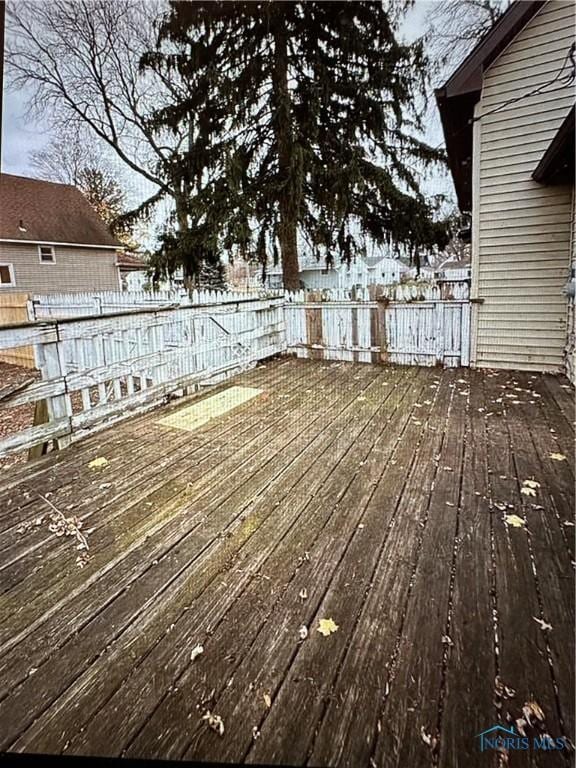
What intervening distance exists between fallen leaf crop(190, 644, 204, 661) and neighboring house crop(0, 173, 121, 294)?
14.4 meters

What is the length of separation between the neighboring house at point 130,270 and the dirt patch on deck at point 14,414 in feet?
25.8

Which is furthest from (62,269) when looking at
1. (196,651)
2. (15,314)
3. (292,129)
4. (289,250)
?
(196,651)

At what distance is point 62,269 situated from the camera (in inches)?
580

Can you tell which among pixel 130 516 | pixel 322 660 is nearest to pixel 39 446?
pixel 130 516

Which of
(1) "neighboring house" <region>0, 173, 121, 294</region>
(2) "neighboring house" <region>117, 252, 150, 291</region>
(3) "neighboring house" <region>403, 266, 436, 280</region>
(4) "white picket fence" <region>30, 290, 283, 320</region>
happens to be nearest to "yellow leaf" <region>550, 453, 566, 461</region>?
(3) "neighboring house" <region>403, 266, 436, 280</region>

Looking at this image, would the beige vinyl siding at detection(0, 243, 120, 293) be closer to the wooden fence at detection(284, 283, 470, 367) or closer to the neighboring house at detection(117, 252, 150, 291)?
the neighboring house at detection(117, 252, 150, 291)

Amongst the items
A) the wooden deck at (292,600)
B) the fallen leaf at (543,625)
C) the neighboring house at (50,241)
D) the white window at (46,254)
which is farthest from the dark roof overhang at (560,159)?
the white window at (46,254)

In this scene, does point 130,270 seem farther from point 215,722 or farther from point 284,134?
point 215,722

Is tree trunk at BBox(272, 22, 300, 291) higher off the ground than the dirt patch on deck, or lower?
higher

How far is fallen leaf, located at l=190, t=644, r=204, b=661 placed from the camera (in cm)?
142

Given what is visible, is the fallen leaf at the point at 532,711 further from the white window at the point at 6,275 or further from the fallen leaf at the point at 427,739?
the white window at the point at 6,275

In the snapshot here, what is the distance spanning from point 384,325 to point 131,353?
143 inches

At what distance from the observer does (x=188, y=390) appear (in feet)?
16.1

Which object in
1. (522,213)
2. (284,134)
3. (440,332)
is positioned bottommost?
(440,332)
